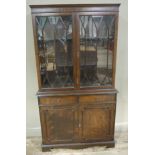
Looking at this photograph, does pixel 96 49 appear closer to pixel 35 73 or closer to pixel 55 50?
pixel 55 50

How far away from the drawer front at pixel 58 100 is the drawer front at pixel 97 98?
108 mm

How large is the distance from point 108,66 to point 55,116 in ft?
3.24

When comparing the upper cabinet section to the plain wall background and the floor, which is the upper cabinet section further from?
the floor

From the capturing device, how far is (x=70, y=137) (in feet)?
8.38

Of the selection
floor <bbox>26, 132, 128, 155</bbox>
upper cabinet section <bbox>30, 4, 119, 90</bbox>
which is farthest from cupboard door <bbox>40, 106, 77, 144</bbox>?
upper cabinet section <bbox>30, 4, 119, 90</bbox>

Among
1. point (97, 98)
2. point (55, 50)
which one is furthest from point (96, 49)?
point (97, 98)

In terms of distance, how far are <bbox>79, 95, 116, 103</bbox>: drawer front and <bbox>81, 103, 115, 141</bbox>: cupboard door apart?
57 mm

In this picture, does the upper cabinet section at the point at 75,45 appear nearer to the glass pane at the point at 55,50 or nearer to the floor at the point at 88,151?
the glass pane at the point at 55,50

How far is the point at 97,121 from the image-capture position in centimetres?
254

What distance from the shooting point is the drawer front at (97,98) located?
2469 mm

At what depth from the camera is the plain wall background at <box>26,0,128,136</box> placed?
2.73 meters

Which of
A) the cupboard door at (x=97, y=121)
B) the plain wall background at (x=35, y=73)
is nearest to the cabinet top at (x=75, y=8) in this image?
the plain wall background at (x=35, y=73)
